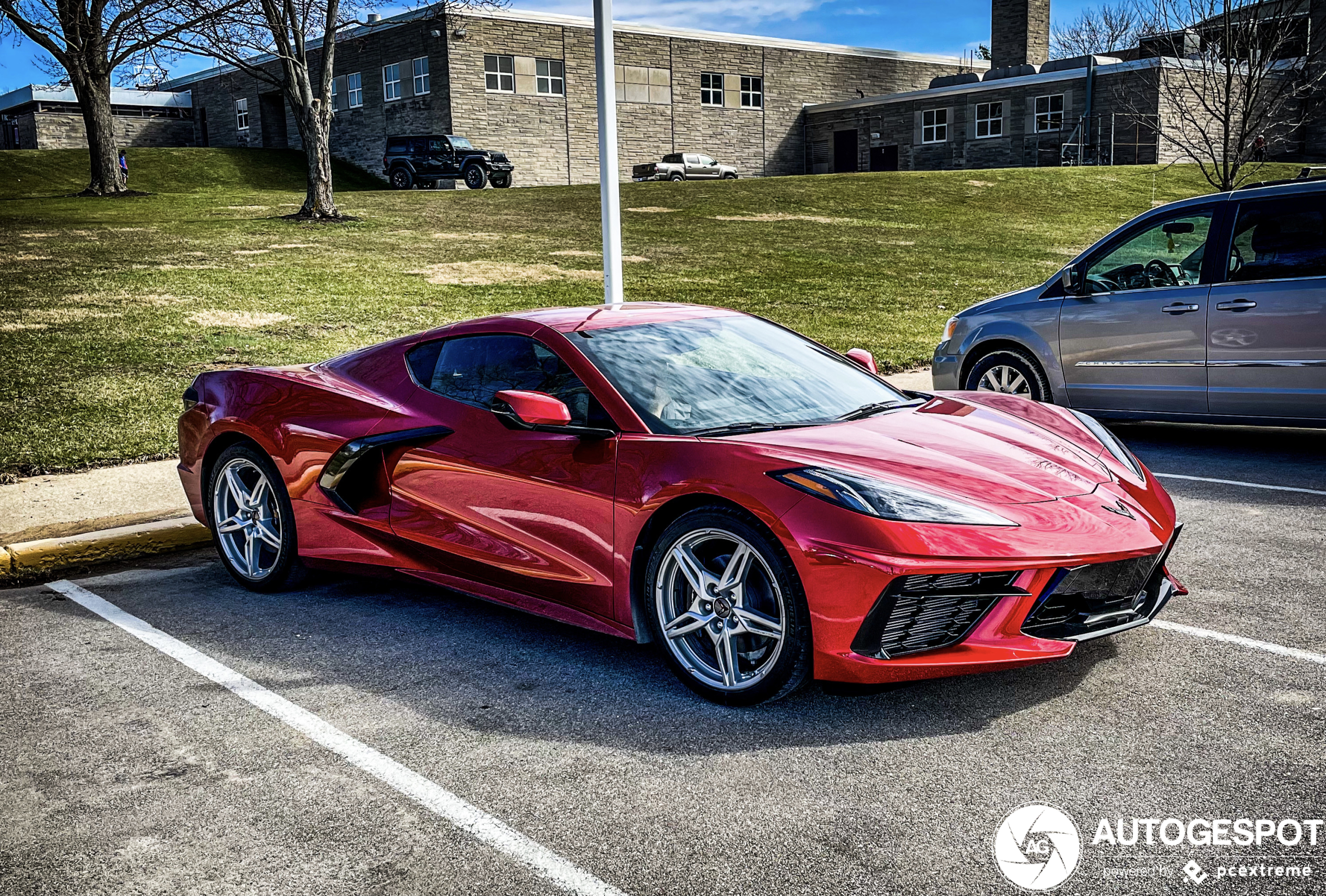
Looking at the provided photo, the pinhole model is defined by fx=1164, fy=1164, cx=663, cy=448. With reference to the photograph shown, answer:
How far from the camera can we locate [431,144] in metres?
39.3

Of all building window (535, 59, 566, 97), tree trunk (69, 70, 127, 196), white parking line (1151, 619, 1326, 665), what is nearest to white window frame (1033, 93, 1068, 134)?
building window (535, 59, 566, 97)

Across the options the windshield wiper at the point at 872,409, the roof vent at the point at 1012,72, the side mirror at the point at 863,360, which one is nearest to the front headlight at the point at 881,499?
the windshield wiper at the point at 872,409

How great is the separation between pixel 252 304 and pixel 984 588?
518 inches

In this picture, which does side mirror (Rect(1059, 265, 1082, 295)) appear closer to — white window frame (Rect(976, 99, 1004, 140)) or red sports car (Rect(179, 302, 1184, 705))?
red sports car (Rect(179, 302, 1184, 705))

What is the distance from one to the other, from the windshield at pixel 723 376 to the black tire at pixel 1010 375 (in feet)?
12.8

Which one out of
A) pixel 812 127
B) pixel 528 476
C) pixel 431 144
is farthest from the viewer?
pixel 812 127

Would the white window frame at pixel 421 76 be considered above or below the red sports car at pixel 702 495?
above

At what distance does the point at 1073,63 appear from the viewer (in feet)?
155

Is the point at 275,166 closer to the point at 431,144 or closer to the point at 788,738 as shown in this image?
the point at 431,144

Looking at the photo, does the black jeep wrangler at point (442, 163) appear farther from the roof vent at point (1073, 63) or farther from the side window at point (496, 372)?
the side window at point (496, 372)

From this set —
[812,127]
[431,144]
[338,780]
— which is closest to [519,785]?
[338,780]

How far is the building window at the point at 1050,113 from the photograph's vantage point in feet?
154

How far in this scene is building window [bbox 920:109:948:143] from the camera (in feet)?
169

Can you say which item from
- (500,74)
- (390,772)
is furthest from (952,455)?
(500,74)
